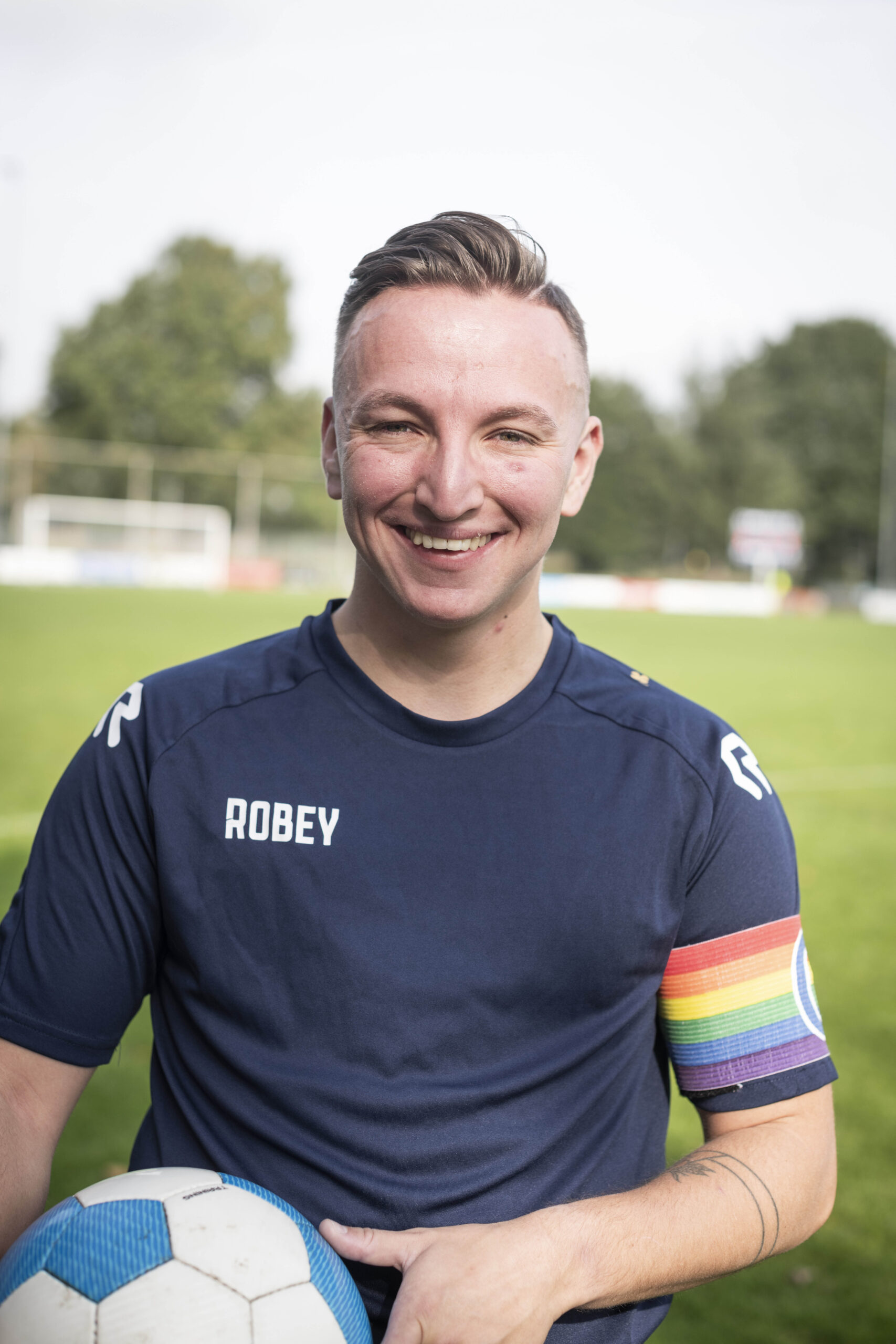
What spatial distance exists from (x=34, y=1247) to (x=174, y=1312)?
0.72 feet

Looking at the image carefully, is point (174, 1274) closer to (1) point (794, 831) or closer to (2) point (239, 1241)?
(2) point (239, 1241)

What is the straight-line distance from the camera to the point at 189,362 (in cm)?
5900

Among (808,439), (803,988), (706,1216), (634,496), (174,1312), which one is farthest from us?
(808,439)

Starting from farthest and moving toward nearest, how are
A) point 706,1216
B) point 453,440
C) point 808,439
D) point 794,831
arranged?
1. point 808,439
2. point 794,831
3. point 453,440
4. point 706,1216

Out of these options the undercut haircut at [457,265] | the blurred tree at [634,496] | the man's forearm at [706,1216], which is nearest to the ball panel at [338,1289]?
the man's forearm at [706,1216]

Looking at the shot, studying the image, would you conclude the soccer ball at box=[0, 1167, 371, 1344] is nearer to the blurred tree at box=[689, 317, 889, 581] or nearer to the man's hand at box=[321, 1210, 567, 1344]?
the man's hand at box=[321, 1210, 567, 1344]

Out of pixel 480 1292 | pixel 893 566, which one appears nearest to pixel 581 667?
Result: pixel 480 1292

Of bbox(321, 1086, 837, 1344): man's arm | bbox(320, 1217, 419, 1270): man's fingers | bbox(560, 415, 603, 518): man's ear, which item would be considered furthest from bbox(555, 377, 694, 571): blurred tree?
bbox(320, 1217, 419, 1270): man's fingers

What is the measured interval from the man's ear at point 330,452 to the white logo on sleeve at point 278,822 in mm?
529

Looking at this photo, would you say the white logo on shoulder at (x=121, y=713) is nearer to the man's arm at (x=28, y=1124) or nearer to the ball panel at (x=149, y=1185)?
the man's arm at (x=28, y=1124)

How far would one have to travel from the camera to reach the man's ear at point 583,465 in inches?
78.3

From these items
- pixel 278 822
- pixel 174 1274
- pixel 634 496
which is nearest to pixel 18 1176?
pixel 174 1274

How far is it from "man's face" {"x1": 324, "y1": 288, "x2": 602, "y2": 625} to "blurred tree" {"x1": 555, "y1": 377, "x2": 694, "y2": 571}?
58876 millimetres

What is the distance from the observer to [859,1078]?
455 centimetres
